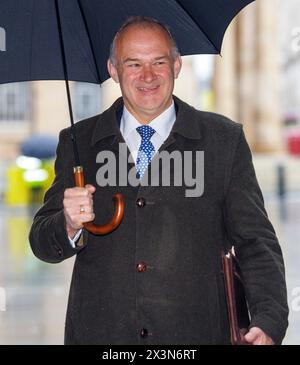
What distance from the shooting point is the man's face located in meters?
3.03

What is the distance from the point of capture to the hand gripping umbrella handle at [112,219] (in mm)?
2926

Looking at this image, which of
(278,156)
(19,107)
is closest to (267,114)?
(278,156)

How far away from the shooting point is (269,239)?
9.87 feet

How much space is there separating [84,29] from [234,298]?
1130 mm

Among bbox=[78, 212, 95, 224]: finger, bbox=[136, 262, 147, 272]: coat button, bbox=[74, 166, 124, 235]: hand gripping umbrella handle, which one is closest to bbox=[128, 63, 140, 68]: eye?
bbox=[74, 166, 124, 235]: hand gripping umbrella handle

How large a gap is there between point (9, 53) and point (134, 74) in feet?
2.22

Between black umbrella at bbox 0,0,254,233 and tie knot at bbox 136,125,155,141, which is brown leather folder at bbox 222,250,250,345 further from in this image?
black umbrella at bbox 0,0,254,233

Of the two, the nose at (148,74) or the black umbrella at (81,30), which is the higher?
the black umbrella at (81,30)

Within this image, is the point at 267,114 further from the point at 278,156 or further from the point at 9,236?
the point at 9,236

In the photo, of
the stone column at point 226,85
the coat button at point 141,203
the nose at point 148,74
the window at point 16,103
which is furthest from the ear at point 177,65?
the window at point 16,103

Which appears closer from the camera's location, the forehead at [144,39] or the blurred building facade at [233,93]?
the forehead at [144,39]

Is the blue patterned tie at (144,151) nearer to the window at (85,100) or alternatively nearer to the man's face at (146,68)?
the man's face at (146,68)

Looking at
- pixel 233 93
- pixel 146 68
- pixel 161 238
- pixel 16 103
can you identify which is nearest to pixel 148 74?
pixel 146 68

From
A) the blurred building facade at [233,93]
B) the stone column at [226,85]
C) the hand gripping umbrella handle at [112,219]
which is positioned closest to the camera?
the hand gripping umbrella handle at [112,219]
